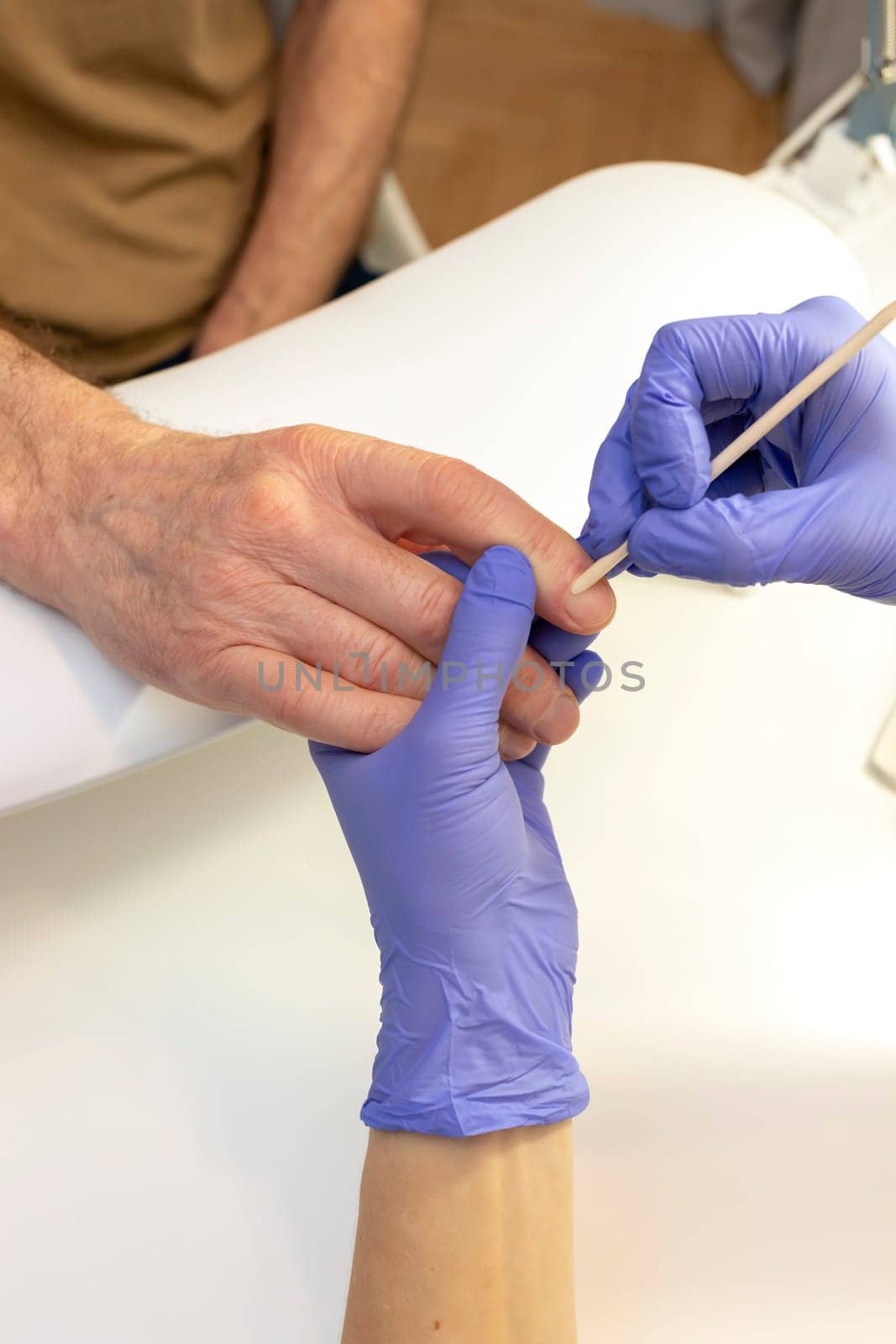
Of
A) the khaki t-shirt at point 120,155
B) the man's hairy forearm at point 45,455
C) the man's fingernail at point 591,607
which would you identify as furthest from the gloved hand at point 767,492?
the khaki t-shirt at point 120,155

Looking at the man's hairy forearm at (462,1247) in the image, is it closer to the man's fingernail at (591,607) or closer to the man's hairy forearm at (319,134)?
the man's fingernail at (591,607)

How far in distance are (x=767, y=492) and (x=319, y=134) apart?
75cm

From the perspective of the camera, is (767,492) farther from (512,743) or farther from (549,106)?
(549,106)

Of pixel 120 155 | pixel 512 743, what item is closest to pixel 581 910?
pixel 512 743

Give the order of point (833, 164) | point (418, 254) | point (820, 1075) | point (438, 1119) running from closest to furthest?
point (438, 1119)
point (820, 1075)
point (833, 164)
point (418, 254)

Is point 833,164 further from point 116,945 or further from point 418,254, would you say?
point 116,945

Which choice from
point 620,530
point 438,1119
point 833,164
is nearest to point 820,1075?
point 438,1119

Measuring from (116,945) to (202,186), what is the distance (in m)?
0.76

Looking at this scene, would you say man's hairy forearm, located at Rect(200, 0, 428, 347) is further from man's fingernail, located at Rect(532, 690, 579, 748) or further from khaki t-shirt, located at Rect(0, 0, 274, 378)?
man's fingernail, located at Rect(532, 690, 579, 748)

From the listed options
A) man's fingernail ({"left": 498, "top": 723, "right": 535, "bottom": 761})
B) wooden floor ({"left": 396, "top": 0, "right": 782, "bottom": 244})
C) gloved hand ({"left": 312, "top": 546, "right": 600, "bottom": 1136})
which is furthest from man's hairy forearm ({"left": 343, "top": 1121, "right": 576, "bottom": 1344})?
wooden floor ({"left": 396, "top": 0, "right": 782, "bottom": 244})

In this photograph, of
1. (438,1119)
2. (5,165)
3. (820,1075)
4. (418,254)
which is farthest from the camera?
(418,254)

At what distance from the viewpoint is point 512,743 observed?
753 mm

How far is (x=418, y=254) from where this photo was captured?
4.20 ft

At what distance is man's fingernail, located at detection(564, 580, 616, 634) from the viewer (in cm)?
69
